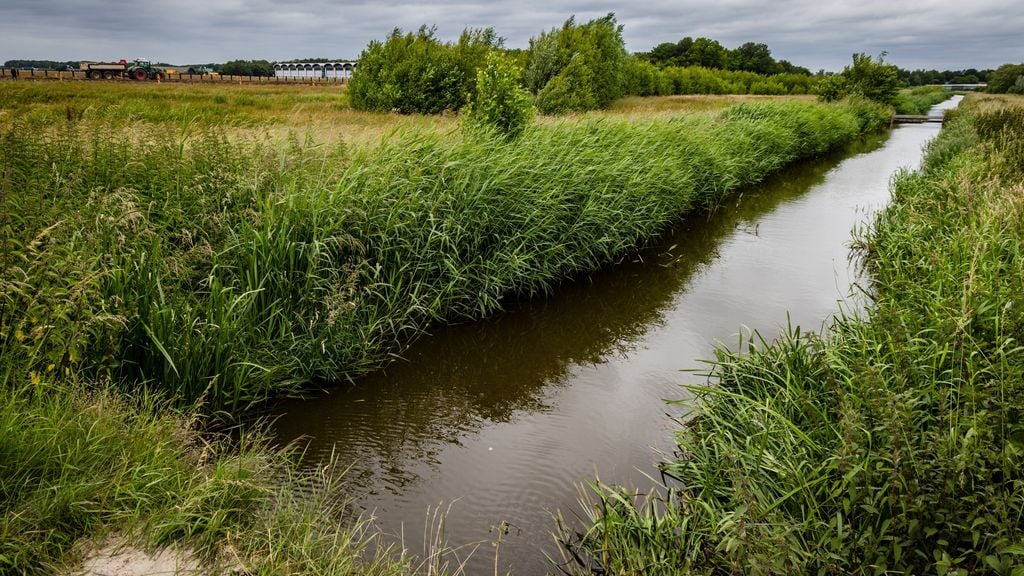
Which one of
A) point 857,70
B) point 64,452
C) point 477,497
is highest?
point 857,70

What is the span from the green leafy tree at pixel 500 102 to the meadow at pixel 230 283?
0.28 meters

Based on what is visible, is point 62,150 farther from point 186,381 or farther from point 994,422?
point 994,422

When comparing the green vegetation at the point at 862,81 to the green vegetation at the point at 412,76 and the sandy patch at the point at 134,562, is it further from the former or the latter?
the sandy patch at the point at 134,562

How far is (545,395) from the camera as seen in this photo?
4930mm

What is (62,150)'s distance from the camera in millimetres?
5238

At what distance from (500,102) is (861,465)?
7.36 m

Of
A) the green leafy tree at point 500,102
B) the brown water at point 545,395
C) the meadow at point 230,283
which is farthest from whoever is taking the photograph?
the green leafy tree at point 500,102

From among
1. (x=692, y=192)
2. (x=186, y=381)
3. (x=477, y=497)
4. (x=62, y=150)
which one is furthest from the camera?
(x=692, y=192)

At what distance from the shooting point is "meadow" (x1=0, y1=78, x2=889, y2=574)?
8.72 ft

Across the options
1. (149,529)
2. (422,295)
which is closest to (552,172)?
(422,295)

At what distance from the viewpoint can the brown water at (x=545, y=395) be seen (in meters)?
3.61

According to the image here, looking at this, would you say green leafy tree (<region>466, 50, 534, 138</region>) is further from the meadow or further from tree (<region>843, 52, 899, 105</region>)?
tree (<region>843, 52, 899, 105</region>)

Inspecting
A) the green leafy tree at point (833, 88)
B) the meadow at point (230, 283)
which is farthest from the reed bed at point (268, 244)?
the green leafy tree at point (833, 88)

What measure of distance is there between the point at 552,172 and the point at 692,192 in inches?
156
